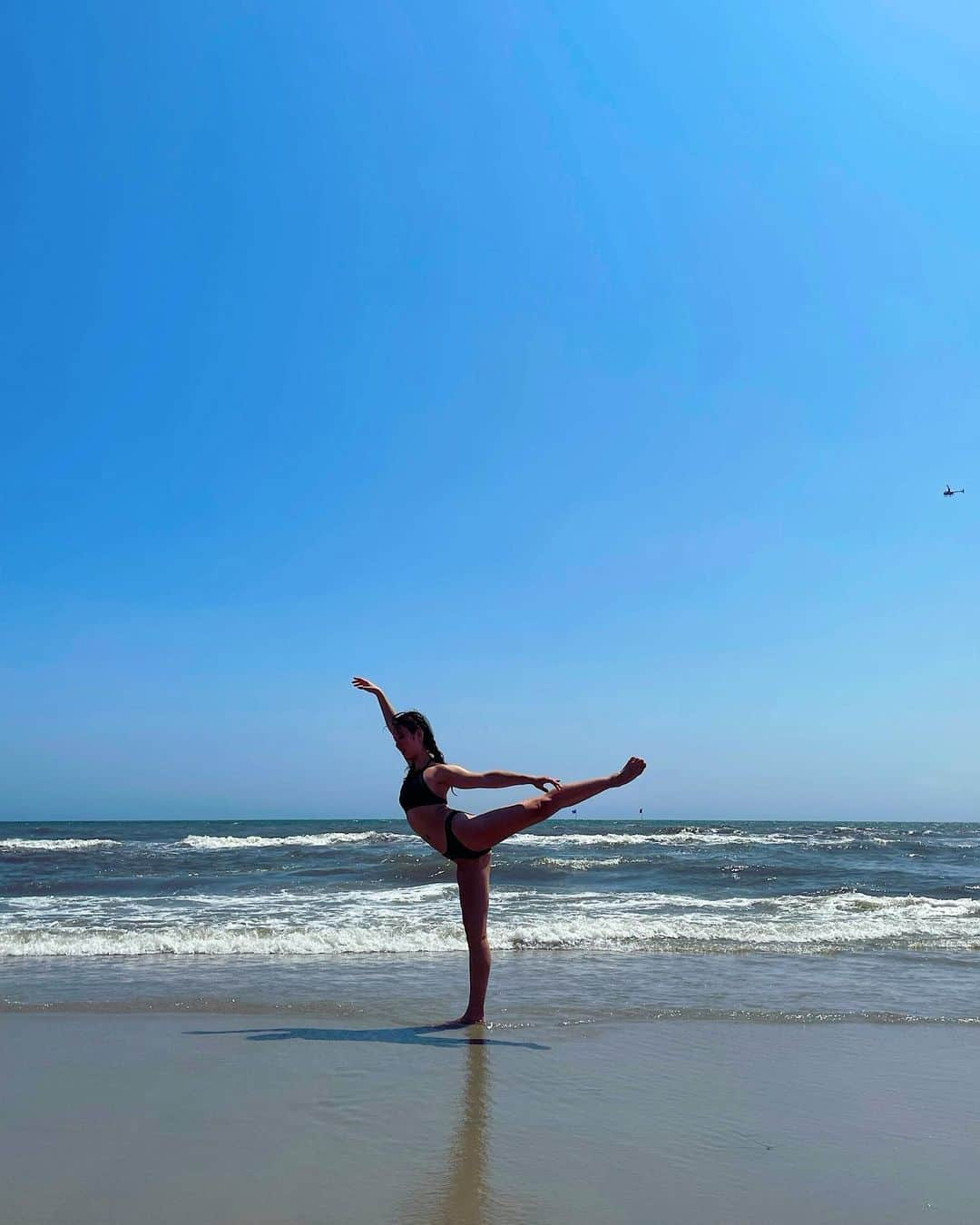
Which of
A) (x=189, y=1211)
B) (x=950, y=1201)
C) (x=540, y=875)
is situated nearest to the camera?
(x=189, y=1211)

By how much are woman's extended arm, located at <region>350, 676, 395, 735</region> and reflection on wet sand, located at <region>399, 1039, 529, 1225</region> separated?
96.4 inches

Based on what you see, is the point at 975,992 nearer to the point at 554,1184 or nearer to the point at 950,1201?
the point at 950,1201

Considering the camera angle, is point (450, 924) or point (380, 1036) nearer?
point (380, 1036)

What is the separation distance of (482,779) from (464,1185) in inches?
104

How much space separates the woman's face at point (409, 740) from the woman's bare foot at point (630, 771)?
1.34 metres

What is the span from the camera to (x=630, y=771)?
19.1ft

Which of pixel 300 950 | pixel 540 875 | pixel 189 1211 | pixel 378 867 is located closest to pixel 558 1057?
pixel 189 1211

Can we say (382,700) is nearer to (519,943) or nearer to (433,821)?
(433,821)

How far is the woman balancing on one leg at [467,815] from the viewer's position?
18.9ft

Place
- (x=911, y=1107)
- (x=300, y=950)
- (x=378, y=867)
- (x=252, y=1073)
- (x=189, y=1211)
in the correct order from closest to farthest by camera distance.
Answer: (x=189, y=1211) → (x=911, y=1107) → (x=252, y=1073) → (x=300, y=950) → (x=378, y=867)

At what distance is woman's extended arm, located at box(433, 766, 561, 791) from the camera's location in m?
5.75

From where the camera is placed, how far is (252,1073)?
16.5 ft

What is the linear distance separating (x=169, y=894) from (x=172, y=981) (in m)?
8.62

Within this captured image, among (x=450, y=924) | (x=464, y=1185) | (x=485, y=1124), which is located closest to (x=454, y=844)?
(x=485, y=1124)
